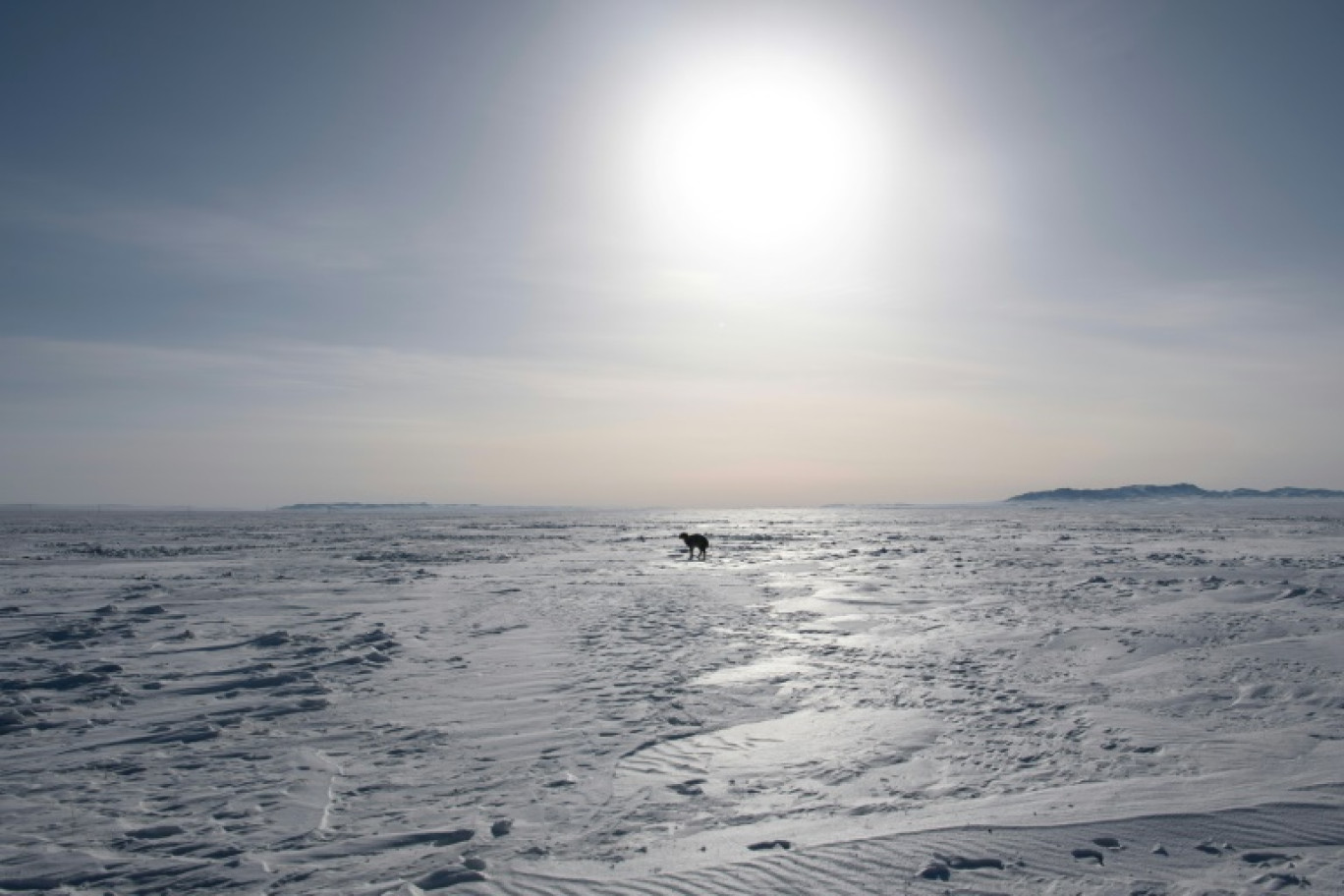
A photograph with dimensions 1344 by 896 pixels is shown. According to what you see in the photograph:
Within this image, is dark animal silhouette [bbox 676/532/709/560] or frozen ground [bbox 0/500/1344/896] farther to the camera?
dark animal silhouette [bbox 676/532/709/560]

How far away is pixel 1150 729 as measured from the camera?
302 inches

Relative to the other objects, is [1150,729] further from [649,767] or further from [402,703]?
[402,703]

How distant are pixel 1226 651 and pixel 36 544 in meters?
47.6

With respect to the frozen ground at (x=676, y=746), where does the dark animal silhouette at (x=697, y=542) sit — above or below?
above

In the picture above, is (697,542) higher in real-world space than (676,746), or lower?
higher

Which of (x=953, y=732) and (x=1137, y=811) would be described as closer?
(x=1137, y=811)

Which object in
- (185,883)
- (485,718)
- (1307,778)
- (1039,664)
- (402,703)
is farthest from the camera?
(1039,664)

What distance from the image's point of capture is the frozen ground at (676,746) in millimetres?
5090

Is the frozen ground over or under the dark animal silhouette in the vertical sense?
under

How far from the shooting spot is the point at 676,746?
24.6ft

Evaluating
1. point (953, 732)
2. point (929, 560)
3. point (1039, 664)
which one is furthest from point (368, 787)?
point (929, 560)

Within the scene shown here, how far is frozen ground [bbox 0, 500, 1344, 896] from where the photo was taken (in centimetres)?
509

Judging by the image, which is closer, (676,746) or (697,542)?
(676,746)

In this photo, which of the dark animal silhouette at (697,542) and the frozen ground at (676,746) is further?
A: the dark animal silhouette at (697,542)
